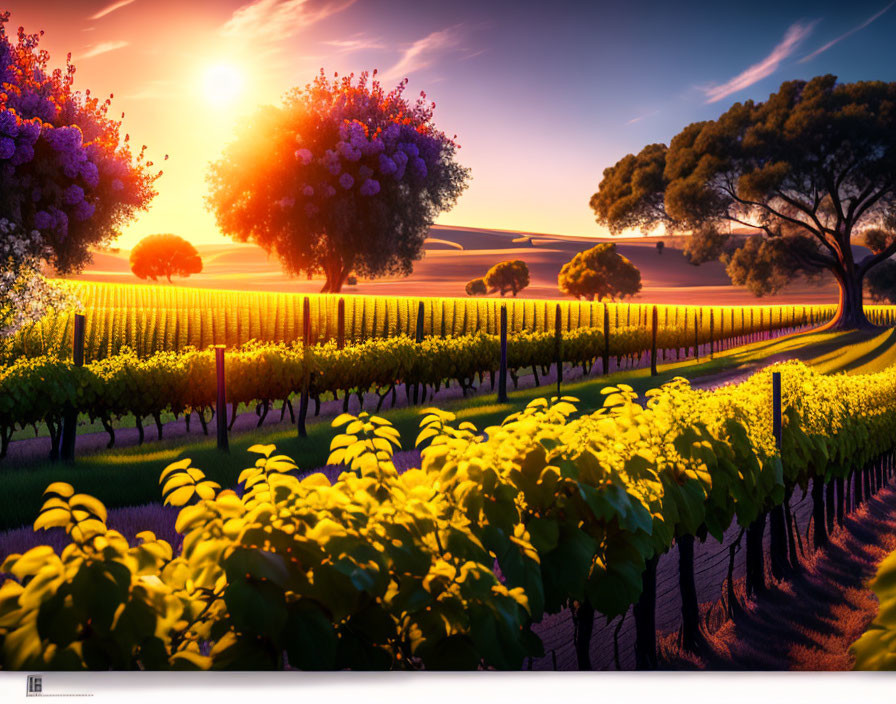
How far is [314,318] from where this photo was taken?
4.16 metres

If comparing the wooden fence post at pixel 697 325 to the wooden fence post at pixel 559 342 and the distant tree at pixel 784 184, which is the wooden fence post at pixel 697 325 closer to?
the distant tree at pixel 784 184

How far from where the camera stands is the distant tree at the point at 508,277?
4.20 meters

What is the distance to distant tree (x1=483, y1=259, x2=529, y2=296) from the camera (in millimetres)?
4195

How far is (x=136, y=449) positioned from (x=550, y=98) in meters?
3.09

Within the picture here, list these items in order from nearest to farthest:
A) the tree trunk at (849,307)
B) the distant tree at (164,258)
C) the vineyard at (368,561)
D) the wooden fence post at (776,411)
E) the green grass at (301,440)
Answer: the vineyard at (368,561)
the green grass at (301,440)
the distant tree at (164,258)
the wooden fence post at (776,411)
the tree trunk at (849,307)

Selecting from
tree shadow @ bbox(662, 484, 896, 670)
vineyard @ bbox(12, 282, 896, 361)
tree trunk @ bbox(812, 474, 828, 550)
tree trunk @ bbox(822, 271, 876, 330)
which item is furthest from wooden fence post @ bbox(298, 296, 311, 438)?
tree trunk @ bbox(812, 474, 828, 550)

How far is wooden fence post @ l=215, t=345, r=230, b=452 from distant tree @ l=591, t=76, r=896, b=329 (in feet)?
7.93

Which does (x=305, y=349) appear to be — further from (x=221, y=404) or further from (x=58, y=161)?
(x=58, y=161)

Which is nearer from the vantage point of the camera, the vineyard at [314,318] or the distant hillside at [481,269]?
the distant hillside at [481,269]

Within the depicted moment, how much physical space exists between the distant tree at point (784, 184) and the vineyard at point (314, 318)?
0.37 metres

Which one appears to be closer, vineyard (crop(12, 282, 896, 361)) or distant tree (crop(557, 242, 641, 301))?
vineyard (crop(12, 282, 896, 361))

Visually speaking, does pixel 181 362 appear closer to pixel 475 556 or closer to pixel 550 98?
pixel 550 98

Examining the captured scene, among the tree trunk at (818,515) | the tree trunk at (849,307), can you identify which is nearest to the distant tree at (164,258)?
the tree trunk at (849,307)

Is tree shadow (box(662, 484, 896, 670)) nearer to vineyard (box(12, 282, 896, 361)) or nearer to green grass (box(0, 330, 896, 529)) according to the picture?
green grass (box(0, 330, 896, 529))
